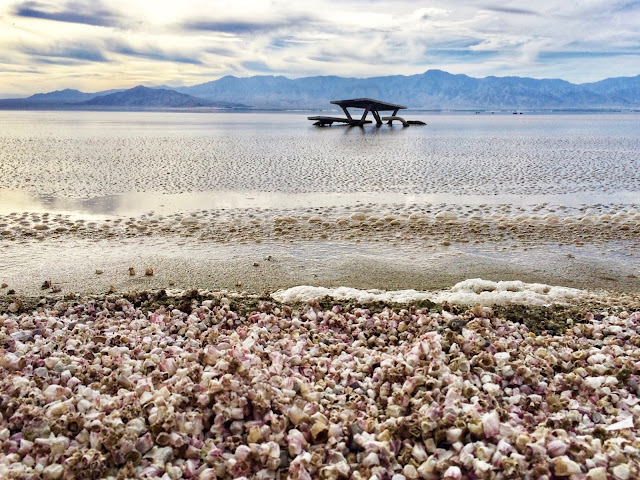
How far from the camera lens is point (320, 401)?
3.84 m

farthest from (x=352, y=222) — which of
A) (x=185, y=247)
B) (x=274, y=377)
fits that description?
(x=274, y=377)

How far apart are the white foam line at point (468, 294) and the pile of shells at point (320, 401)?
100cm

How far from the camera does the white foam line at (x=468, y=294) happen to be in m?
6.41

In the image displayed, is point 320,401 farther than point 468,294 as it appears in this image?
No

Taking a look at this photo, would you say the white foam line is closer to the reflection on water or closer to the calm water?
the reflection on water

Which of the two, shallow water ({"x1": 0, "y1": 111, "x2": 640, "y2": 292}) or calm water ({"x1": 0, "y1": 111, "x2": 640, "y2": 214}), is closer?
shallow water ({"x1": 0, "y1": 111, "x2": 640, "y2": 292})

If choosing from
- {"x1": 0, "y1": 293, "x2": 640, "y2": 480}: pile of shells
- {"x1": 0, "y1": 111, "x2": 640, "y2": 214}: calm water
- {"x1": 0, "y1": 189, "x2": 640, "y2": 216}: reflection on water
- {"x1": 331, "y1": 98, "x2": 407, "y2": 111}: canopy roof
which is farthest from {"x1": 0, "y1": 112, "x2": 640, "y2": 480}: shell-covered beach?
{"x1": 331, "y1": 98, "x2": 407, "y2": 111}: canopy roof

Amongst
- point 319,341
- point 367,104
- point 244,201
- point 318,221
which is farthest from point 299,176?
point 367,104

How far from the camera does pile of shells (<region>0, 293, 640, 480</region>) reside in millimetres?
3193

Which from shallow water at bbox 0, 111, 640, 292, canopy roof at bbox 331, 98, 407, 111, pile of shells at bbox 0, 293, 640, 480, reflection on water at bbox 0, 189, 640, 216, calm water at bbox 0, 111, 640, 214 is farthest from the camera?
canopy roof at bbox 331, 98, 407, 111

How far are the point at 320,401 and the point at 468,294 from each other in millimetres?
3358

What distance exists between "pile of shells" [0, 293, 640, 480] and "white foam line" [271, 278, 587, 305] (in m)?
1.00

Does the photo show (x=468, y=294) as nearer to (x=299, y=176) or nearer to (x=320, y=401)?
(x=320, y=401)

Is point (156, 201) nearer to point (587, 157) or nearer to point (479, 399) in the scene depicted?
point (479, 399)
